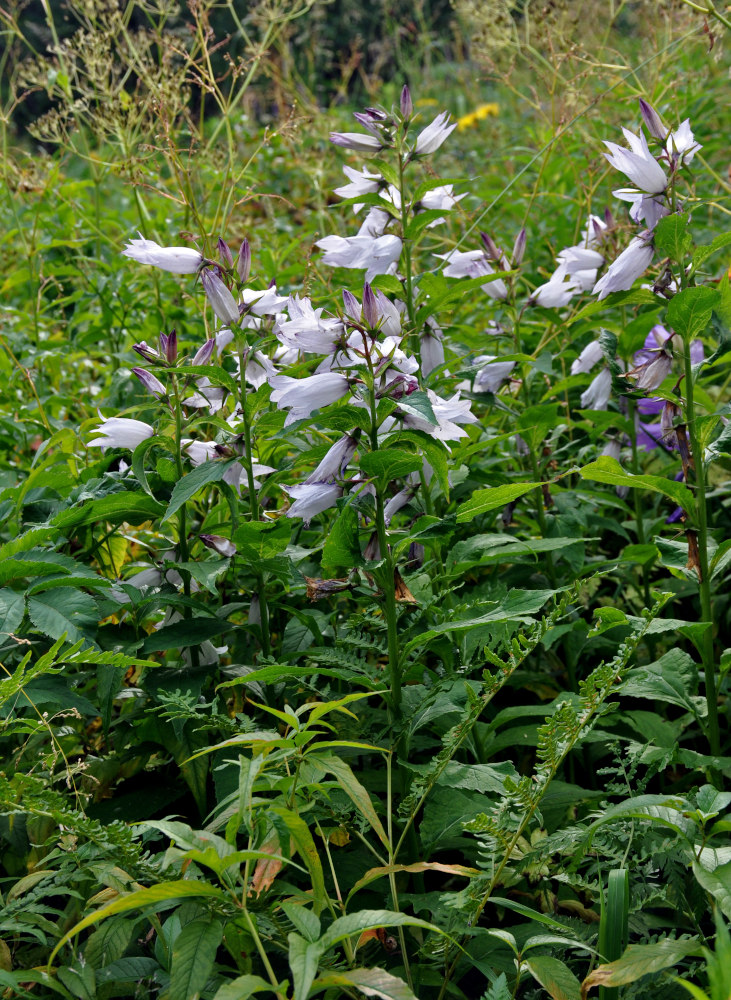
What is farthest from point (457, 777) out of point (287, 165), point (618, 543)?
point (287, 165)

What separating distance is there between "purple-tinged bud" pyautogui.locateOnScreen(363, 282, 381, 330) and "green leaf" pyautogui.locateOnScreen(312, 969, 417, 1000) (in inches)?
39.1

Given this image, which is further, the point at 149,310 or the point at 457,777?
the point at 149,310

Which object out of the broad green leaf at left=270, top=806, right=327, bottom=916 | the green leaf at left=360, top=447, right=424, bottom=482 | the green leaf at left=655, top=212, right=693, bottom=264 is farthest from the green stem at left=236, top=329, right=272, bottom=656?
the green leaf at left=655, top=212, right=693, bottom=264

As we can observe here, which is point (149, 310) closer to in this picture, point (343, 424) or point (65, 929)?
point (343, 424)

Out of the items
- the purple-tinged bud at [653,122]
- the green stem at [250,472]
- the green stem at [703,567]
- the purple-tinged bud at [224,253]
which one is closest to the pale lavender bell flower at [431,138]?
the purple-tinged bud at [653,122]

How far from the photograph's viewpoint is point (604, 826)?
1.55 m

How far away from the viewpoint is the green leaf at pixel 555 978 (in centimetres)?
128

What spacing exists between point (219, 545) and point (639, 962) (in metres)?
1.05

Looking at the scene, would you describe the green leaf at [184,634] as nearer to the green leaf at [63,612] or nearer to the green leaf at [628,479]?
the green leaf at [63,612]

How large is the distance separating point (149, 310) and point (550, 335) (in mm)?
1488

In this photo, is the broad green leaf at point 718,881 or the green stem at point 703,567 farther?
the green stem at point 703,567

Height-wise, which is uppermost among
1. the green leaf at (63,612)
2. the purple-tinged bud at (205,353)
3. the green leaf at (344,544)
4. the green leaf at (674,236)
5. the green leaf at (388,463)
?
the green leaf at (674,236)

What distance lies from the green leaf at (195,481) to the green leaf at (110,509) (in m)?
0.10

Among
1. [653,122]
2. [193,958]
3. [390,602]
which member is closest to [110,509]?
[390,602]
